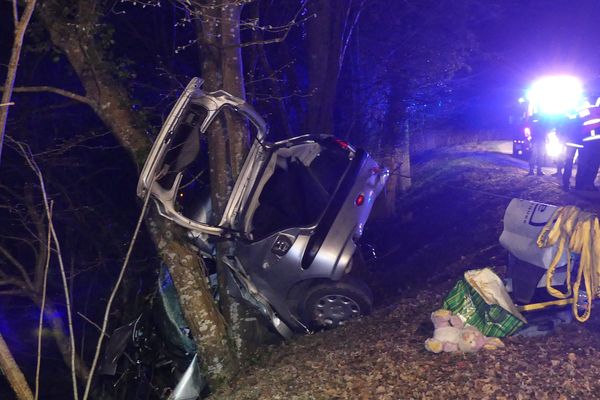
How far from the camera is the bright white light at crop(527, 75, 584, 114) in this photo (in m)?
10.0

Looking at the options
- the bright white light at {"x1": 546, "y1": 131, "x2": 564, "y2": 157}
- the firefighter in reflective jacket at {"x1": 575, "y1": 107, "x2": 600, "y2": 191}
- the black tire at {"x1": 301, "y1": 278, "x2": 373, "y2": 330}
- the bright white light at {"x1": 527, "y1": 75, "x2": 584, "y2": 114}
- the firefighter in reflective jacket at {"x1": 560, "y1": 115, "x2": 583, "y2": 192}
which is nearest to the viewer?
the black tire at {"x1": 301, "y1": 278, "x2": 373, "y2": 330}

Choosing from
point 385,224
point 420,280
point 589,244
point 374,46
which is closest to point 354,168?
point 420,280

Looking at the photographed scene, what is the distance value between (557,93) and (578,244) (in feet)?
22.8

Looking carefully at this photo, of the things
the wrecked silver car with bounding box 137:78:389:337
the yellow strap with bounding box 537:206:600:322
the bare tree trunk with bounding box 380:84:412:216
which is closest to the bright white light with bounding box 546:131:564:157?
the bare tree trunk with bounding box 380:84:412:216

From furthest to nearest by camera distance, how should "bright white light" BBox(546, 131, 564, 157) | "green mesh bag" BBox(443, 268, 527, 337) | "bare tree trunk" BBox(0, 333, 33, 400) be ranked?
"bright white light" BBox(546, 131, 564, 157) < "green mesh bag" BBox(443, 268, 527, 337) < "bare tree trunk" BBox(0, 333, 33, 400)

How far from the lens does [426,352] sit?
172 inches

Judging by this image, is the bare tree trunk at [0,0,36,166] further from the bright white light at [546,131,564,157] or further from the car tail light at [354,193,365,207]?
the bright white light at [546,131,564,157]

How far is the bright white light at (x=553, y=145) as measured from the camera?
10.2 m

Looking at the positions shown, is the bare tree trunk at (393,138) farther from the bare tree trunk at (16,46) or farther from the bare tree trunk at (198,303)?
the bare tree trunk at (16,46)

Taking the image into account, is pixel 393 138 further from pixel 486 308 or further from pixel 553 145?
pixel 486 308

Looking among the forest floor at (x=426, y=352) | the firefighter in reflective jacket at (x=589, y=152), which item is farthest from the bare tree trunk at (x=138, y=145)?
the firefighter in reflective jacket at (x=589, y=152)

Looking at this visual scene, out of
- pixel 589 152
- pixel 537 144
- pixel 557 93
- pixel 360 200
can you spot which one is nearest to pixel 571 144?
pixel 589 152

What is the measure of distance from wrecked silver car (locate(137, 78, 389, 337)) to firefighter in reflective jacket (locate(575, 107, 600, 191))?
162 inches

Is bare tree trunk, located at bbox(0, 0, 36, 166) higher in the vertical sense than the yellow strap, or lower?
higher
